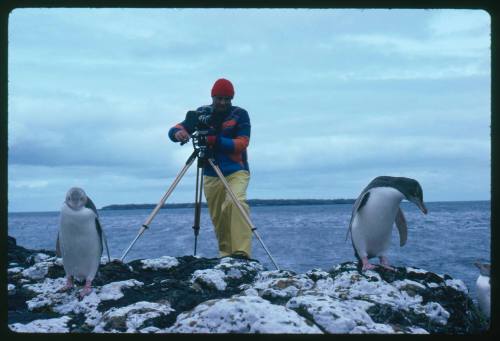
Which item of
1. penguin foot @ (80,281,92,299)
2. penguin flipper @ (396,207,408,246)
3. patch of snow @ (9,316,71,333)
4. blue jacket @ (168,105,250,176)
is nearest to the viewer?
patch of snow @ (9,316,71,333)

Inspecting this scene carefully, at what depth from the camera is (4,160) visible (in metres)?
2.55

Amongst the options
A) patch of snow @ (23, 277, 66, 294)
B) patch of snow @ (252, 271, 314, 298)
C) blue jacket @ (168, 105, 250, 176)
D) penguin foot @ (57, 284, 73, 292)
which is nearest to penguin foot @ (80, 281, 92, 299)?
penguin foot @ (57, 284, 73, 292)

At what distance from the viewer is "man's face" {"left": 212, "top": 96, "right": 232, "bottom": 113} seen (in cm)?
638

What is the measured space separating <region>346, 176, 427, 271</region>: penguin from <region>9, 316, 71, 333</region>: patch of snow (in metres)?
2.61

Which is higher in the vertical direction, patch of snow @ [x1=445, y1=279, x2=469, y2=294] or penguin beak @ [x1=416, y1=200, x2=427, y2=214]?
penguin beak @ [x1=416, y1=200, x2=427, y2=214]

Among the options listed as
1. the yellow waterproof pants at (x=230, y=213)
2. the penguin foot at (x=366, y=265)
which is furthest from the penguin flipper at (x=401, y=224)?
the yellow waterproof pants at (x=230, y=213)

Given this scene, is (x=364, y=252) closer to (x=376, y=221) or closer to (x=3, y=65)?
(x=376, y=221)

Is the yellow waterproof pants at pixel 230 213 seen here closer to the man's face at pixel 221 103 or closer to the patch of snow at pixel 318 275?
the man's face at pixel 221 103

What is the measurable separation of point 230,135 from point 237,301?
3190mm

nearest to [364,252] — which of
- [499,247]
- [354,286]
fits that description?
[354,286]

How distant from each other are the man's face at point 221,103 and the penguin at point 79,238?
1946 mm

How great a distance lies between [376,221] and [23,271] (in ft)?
11.8

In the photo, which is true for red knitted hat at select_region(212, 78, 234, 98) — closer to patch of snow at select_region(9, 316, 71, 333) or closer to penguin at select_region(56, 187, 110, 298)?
penguin at select_region(56, 187, 110, 298)

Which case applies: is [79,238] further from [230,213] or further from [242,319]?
[242,319]
